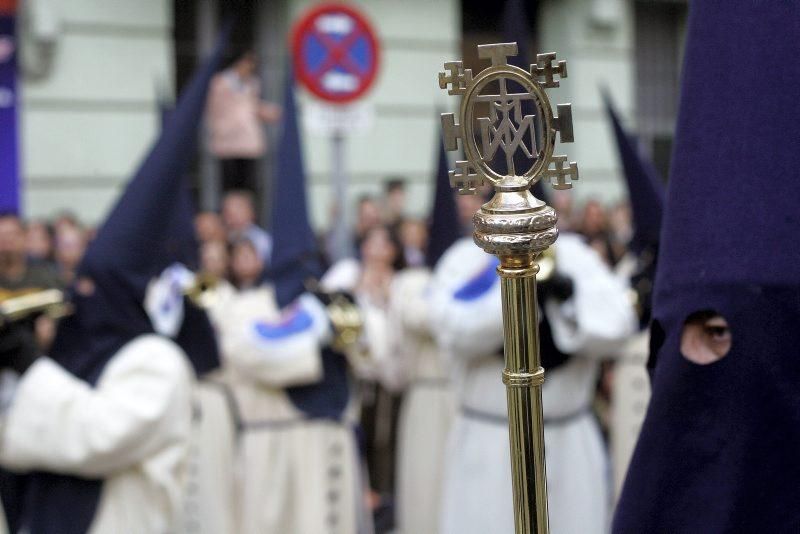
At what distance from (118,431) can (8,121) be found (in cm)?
607

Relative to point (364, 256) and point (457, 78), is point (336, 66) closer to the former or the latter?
point (364, 256)

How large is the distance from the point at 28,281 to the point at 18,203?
11.3ft

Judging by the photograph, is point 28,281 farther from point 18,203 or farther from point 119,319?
point 18,203

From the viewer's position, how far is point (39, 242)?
8188 mm

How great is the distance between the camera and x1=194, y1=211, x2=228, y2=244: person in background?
780cm

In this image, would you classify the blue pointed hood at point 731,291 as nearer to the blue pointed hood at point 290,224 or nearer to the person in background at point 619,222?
the blue pointed hood at point 290,224

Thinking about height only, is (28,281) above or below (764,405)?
below

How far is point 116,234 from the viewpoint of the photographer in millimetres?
4199

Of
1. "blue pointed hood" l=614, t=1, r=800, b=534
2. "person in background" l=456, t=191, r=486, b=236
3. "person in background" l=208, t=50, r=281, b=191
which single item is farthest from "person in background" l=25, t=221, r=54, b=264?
"blue pointed hood" l=614, t=1, r=800, b=534

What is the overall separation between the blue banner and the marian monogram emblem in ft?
26.5

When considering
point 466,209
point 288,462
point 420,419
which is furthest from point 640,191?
point 288,462

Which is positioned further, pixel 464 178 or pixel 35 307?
pixel 35 307

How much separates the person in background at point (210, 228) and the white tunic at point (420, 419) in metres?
1.75

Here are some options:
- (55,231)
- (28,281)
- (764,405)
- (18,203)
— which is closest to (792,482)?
(764,405)
